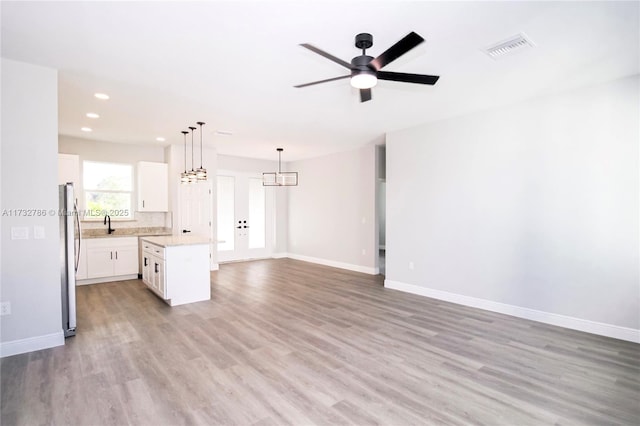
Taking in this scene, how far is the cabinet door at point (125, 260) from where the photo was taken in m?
6.13

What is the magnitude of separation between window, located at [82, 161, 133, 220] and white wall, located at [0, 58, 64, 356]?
362 cm

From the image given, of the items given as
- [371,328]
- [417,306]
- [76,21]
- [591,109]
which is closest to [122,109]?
[76,21]

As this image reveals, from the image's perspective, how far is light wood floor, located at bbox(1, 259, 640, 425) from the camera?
2.21 m

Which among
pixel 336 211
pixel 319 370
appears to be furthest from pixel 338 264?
pixel 319 370

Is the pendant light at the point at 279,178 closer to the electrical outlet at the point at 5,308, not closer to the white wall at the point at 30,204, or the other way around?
the white wall at the point at 30,204

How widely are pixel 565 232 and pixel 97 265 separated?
7.37 metres

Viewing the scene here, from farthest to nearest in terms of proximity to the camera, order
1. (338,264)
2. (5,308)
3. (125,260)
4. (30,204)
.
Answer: (338,264), (125,260), (30,204), (5,308)

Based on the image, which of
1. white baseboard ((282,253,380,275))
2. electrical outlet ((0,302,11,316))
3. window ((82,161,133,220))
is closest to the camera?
electrical outlet ((0,302,11,316))

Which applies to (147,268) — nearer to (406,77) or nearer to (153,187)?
(153,187)

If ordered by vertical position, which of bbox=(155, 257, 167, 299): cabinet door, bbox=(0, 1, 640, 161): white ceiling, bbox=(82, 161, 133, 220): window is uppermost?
bbox=(0, 1, 640, 161): white ceiling

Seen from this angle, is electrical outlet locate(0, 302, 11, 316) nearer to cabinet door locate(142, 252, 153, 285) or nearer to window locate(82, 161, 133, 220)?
cabinet door locate(142, 252, 153, 285)

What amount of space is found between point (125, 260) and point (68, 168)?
75.5 inches

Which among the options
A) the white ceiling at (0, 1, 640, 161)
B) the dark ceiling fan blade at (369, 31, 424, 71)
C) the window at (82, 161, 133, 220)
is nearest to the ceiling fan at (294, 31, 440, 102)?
the dark ceiling fan blade at (369, 31, 424, 71)

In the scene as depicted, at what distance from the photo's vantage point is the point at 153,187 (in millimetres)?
6758
